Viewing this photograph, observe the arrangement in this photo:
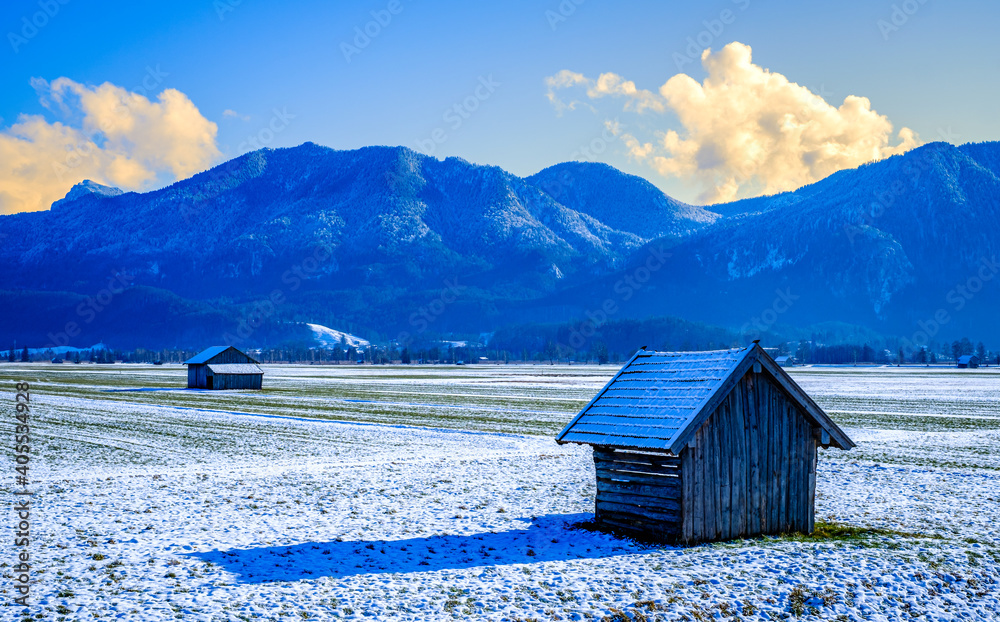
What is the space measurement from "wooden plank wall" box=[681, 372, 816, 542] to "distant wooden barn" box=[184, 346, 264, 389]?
2858 inches

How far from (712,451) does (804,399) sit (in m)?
2.26

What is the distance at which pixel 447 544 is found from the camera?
51.1ft

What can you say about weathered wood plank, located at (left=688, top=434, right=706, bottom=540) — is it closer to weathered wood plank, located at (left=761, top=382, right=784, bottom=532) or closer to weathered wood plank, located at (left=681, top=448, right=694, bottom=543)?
weathered wood plank, located at (left=681, top=448, right=694, bottom=543)

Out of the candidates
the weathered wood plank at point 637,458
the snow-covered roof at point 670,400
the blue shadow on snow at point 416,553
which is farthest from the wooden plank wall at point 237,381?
the weathered wood plank at point 637,458

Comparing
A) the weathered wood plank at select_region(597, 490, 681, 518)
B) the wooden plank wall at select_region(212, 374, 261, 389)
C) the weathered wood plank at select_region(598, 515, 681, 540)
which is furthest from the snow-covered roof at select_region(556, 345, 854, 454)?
the wooden plank wall at select_region(212, 374, 261, 389)

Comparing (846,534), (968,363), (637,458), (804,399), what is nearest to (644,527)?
(637,458)

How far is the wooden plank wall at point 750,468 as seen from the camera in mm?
15102

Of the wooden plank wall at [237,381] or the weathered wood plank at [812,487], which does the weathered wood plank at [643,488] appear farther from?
the wooden plank wall at [237,381]

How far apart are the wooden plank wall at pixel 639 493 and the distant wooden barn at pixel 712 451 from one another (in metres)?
0.02

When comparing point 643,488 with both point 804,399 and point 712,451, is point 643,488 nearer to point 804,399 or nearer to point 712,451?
point 712,451

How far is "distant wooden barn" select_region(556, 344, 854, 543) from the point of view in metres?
15.0

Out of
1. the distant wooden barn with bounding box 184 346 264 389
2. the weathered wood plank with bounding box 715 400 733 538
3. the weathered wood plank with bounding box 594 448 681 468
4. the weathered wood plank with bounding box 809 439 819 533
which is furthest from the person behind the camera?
the distant wooden barn with bounding box 184 346 264 389

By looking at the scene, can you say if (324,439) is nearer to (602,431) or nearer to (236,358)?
(602,431)

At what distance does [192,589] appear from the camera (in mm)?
12305
